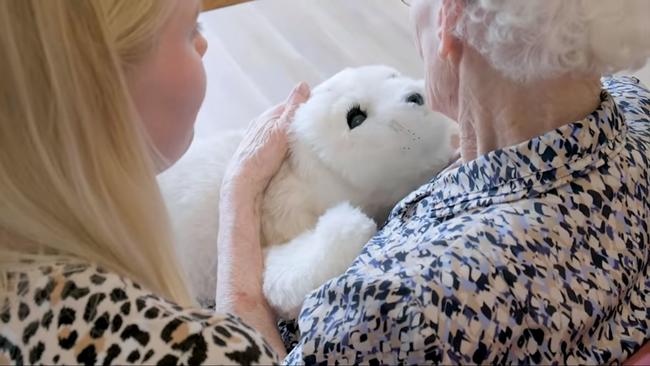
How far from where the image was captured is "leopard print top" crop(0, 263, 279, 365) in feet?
2.24

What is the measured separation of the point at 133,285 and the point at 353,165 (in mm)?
687

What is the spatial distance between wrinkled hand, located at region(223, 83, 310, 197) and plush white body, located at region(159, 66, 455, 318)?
21 millimetres

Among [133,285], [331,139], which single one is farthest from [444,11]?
[133,285]

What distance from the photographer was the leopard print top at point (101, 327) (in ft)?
2.24

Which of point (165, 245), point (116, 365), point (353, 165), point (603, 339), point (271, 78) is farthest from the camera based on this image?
point (271, 78)

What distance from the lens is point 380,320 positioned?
928 mm

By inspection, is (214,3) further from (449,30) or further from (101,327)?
(101,327)

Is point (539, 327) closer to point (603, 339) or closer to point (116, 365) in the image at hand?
point (603, 339)

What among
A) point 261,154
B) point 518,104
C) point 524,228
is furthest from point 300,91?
point 524,228

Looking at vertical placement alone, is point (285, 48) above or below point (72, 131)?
below

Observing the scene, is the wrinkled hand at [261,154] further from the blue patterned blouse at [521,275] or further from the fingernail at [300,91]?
the blue patterned blouse at [521,275]

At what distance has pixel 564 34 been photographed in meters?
0.99

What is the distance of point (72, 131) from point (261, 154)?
69cm

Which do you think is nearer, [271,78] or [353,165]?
[353,165]
